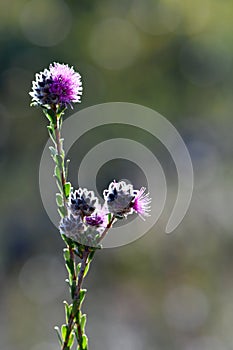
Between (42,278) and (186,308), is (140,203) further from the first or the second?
(42,278)

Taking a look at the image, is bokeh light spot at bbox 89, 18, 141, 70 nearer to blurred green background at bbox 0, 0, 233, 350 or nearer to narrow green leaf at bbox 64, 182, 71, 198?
blurred green background at bbox 0, 0, 233, 350

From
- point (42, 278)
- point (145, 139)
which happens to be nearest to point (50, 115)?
point (42, 278)

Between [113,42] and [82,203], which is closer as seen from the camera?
[82,203]

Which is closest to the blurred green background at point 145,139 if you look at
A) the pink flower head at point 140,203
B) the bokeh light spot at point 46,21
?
the bokeh light spot at point 46,21

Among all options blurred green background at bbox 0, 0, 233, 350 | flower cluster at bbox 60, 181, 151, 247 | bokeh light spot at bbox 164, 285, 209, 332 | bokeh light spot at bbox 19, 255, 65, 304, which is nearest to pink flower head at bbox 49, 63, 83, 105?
flower cluster at bbox 60, 181, 151, 247

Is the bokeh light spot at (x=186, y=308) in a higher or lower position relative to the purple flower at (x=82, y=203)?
higher

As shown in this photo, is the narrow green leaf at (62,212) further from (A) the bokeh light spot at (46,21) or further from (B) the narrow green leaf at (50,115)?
(A) the bokeh light spot at (46,21)
